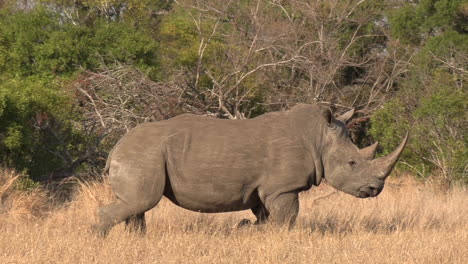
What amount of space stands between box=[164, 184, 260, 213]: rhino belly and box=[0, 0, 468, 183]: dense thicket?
4.07 m

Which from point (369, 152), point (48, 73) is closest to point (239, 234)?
point (369, 152)

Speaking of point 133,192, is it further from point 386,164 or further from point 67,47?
point 67,47

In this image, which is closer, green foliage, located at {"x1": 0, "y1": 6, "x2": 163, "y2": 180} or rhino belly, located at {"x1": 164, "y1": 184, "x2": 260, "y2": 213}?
rhino belly, located at {"x1": 164, "y1": 184, "x2": 260, "y2": 213}

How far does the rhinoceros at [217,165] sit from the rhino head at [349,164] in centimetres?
5

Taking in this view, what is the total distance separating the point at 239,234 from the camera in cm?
862

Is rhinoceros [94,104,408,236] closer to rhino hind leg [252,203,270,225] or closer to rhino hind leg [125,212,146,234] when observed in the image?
rhino hind leg [125,212,146,234]

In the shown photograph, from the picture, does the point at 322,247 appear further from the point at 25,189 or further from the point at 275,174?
the point at 25,189

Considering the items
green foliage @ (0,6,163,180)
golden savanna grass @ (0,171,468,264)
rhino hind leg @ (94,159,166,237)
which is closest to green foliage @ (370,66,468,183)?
golden savanna grass @ (0,171,468,264)

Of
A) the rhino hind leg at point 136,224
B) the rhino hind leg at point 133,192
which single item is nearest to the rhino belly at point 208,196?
the rhino hind leg at point 133,192

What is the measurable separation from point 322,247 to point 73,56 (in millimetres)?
10752

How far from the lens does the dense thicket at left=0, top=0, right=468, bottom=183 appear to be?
13.3m

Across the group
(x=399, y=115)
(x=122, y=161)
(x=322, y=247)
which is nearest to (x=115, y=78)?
(x=399, y=115)

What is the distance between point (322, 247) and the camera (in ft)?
Answer: 25.6

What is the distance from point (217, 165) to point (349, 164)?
4.98 ft
